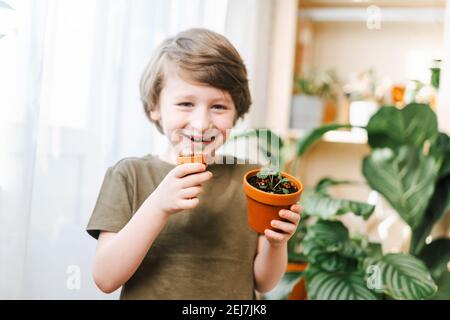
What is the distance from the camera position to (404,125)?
90 cm

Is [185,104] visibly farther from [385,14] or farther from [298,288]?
[385,14]

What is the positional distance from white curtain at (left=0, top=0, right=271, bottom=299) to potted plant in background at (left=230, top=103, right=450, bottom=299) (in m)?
0.35

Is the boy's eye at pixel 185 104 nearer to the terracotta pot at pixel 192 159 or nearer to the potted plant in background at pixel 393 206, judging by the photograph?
the terracotta pot at pixel 192 159

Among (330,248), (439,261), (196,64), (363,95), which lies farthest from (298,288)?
(196,64)

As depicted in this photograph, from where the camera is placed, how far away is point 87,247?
0.47 m

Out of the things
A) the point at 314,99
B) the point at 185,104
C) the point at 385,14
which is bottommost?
the point at 185,104

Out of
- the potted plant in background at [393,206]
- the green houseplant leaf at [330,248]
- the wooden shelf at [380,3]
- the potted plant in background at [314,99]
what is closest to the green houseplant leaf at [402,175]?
the potted plant in background at [393,206]

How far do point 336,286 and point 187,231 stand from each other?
400mm

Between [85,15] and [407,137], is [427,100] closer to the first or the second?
[407,137]

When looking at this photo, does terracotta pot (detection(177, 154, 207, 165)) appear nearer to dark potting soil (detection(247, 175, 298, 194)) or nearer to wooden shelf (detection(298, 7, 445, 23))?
dark potting soil (detection(247, 175, 298, 194))

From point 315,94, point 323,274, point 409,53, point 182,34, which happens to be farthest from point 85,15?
point 409,53

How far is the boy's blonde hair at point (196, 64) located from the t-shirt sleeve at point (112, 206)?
7cm

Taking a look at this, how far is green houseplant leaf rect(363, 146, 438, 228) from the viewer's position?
2.95ft

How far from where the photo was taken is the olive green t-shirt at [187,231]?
1.49 feet
